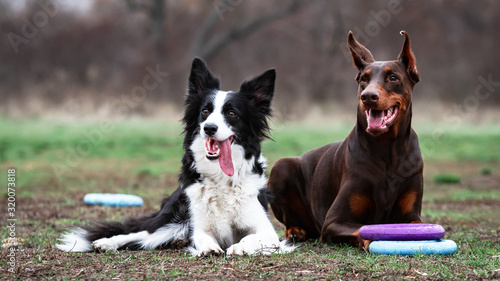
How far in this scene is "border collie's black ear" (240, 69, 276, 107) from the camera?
18.9 feet

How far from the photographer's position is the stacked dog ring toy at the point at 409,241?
5004 millimetres

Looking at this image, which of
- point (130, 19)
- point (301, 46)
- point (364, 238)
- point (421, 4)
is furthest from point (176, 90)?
point (364, 238)

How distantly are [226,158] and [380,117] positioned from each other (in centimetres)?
141

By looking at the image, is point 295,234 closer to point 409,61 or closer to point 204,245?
point 204,245

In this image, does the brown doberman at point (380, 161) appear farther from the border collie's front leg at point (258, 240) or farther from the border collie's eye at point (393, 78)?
the border collie's front leg at point (258, 240)

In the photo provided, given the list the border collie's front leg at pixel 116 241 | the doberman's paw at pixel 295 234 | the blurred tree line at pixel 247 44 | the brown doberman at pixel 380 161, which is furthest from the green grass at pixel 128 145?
the brown doberman at pixel 380 161

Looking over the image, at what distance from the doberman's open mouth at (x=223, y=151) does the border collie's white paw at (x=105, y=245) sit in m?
1.22

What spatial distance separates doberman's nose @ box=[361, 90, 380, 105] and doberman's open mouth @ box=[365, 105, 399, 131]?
21 centimetres

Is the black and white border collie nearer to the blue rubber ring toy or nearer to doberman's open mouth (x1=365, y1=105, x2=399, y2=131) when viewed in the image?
doberman's open mouth (x1=365, y1=105, x2=399, y2=131)

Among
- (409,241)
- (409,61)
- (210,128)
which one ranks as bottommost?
(409,241)

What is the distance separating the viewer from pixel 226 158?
5.39 meters

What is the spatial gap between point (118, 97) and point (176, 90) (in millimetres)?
2719

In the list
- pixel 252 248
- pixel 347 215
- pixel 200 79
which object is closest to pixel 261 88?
pixel 200 79

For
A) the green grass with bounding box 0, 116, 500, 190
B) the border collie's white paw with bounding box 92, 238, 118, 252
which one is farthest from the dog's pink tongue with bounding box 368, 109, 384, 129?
the green grass with bounding box 0, 116, 500, 190
